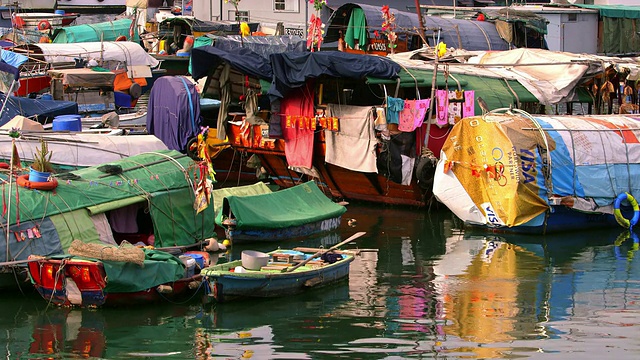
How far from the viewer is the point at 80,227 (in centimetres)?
1538

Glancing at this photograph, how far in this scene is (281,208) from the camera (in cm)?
1983

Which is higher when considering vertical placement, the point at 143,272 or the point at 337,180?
the point at 143,272

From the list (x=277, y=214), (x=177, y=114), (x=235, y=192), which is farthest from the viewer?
(x=177, y=114)

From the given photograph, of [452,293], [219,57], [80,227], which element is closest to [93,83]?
[219,57]

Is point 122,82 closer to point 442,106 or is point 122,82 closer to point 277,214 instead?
point 442,106

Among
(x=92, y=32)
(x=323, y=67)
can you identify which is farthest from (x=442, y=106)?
(x=92, y=32)

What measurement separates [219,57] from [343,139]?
3.63 meters

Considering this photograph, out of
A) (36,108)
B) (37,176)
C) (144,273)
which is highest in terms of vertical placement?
(36,108)

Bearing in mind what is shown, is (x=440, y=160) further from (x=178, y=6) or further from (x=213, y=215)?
(x=178, y=6)

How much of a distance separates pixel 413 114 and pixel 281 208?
422cm

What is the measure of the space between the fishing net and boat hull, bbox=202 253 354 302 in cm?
103

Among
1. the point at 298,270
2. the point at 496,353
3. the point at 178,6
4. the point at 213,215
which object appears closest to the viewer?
the point at 496,353

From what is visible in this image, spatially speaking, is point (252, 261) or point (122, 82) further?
point (122, 82)

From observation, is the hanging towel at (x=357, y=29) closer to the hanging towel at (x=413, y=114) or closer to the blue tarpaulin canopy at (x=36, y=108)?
the hanging towel at (x=413, y=114)
